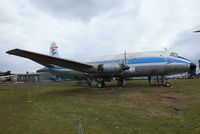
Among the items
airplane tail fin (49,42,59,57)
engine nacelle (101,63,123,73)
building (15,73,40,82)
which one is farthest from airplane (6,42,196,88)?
building (15,73,40,82)

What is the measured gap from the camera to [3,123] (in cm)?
512

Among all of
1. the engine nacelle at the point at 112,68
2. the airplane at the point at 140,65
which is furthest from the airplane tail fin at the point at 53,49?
the engine nacelle at the point at 112,68

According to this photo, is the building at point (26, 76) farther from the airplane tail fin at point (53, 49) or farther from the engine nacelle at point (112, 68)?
the engine nacelle at point (112, 68)

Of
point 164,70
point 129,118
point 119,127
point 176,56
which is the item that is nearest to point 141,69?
point 164,70

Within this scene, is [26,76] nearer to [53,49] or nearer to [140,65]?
[53,49]

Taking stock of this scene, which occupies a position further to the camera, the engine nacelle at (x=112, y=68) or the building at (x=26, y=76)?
the building at (x=26, y=76)

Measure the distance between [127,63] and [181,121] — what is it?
483 inches

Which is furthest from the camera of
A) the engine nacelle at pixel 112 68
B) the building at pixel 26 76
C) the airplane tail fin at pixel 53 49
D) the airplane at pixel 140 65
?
the building at pixel 26 76

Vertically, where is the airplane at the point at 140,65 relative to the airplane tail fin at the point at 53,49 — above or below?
below

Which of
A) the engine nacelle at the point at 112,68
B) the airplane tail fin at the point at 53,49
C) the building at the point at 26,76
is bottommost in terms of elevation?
the building at the point at 26,76

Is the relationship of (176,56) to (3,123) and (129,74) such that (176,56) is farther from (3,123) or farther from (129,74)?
(3,123)

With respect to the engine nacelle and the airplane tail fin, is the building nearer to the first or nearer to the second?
the airplane tail fin

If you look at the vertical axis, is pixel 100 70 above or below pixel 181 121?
above

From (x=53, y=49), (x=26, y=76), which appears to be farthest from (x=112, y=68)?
(x=26, y=76)
